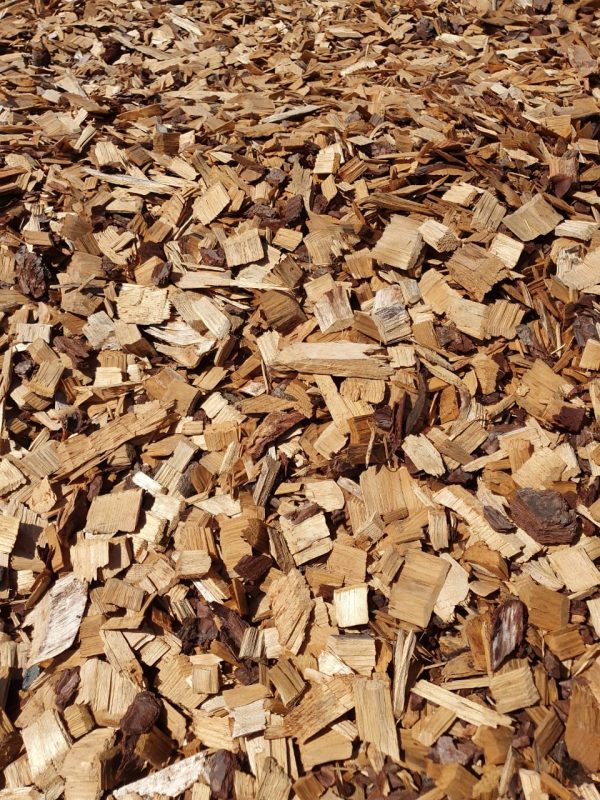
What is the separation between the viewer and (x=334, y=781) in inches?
79.5

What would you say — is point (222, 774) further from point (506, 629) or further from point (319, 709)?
point (506, 629)

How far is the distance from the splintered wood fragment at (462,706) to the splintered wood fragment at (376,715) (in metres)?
0.10

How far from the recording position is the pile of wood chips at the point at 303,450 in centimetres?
210

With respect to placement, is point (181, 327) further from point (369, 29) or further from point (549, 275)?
point (369, 29)

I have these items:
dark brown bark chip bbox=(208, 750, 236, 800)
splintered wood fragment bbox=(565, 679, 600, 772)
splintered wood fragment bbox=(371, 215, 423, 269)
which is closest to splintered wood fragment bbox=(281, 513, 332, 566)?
dark brown bark chip bbox=(208, 750, 236, 800)

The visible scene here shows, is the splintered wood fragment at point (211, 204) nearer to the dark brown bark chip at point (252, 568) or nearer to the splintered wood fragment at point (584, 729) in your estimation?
the dark brown bark chip at point (252, 568)

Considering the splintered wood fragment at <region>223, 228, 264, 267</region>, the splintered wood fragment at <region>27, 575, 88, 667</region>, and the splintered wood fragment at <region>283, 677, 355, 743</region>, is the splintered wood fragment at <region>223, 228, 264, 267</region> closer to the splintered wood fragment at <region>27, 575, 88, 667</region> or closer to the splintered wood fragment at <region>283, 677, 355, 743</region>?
the splintered wood fragment at <region>27, 575, 88, 667</region>

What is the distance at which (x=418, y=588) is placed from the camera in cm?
225

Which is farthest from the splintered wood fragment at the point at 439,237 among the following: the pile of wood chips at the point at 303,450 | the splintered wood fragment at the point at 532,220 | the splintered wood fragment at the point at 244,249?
the splintered wood fragment at the point at 244,249

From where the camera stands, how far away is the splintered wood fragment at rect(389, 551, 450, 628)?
7.24 ft

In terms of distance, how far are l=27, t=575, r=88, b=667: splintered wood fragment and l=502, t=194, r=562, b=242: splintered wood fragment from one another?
92.1 inches

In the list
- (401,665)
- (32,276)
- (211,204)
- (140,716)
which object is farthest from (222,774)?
(211,204)

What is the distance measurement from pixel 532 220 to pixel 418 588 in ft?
5.81

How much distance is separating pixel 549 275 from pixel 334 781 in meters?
2.15
